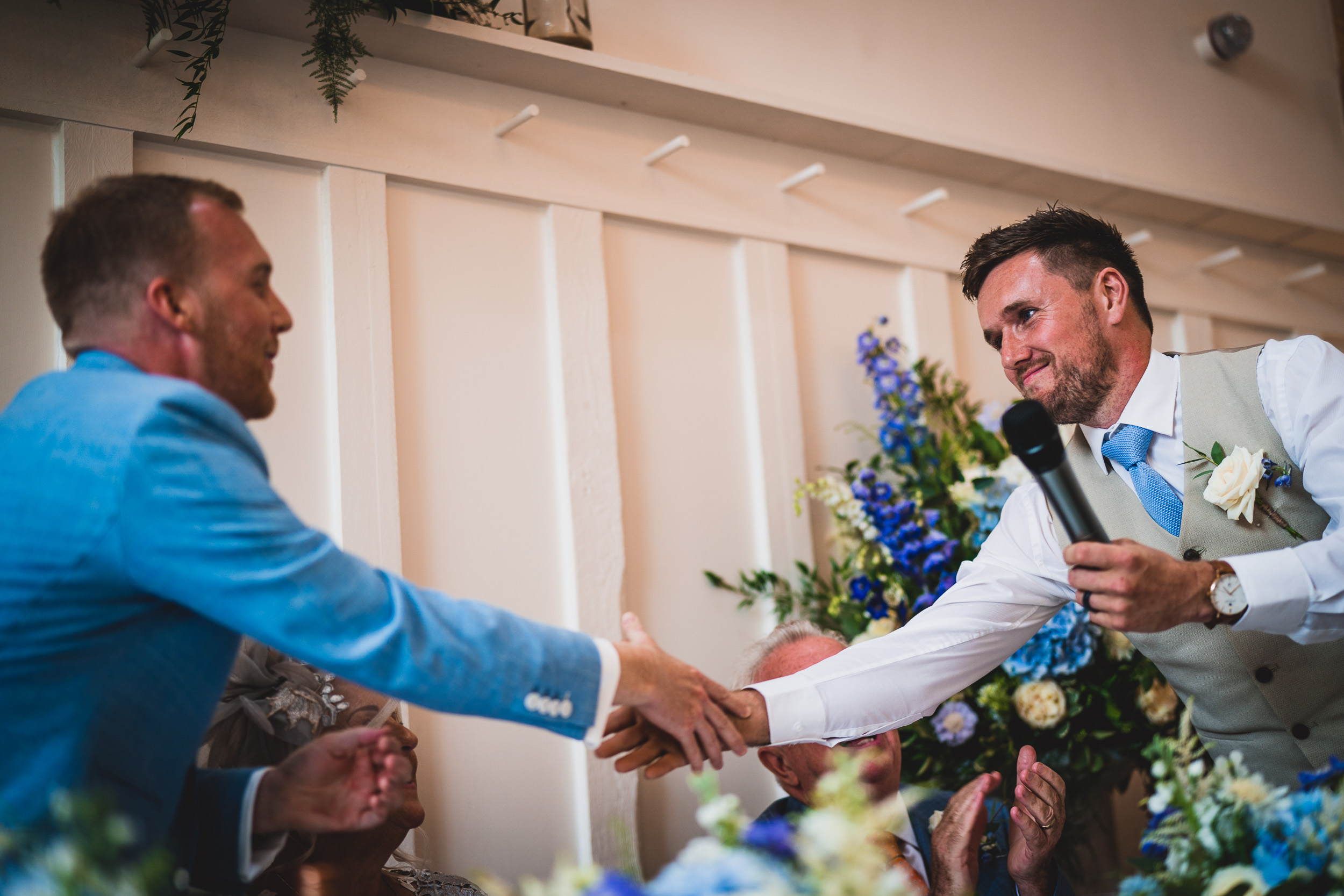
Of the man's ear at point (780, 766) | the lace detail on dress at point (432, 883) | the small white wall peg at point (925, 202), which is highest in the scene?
the small white wall peg at point (925, 202)

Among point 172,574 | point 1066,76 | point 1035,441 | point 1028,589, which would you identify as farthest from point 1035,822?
point 1066,76

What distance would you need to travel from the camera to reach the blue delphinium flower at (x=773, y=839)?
3.32 feet

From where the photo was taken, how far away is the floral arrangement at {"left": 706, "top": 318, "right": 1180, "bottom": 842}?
2668 millimetres

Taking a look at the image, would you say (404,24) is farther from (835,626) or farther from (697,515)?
(835,626)

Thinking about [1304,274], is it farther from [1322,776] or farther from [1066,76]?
[1322,776]

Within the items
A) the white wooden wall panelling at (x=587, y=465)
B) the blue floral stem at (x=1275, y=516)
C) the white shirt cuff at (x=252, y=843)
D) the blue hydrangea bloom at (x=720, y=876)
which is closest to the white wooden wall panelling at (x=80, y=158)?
the white wooden wall panelling at (x=587, y=465)

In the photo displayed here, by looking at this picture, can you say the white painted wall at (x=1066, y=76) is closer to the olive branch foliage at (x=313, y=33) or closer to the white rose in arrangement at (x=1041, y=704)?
the olive branch foliage at (x=313, y=33)

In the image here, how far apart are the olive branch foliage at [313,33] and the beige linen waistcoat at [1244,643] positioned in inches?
74.6

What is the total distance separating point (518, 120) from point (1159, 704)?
2.12 metres

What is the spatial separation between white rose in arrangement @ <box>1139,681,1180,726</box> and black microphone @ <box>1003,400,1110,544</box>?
4.28 ft

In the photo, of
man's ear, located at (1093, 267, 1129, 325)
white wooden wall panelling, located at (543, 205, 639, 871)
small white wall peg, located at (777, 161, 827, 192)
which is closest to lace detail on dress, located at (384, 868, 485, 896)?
white wooden wall panelling, located at (543, 205, 639, 871)

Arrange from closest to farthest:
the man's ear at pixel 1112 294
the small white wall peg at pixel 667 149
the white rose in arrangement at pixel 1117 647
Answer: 1. the man's ear at pixel 1112 294
2. the white rose in arrangement at pixel 1117 647
3. the small white wall peg at pixel 667 149

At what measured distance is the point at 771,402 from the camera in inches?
121

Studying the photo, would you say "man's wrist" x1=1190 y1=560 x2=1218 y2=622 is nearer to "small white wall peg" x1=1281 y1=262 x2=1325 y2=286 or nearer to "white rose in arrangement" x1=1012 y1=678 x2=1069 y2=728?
"white rose in arrangement" x1=1012 y1=678 x2=1069 y2=728
